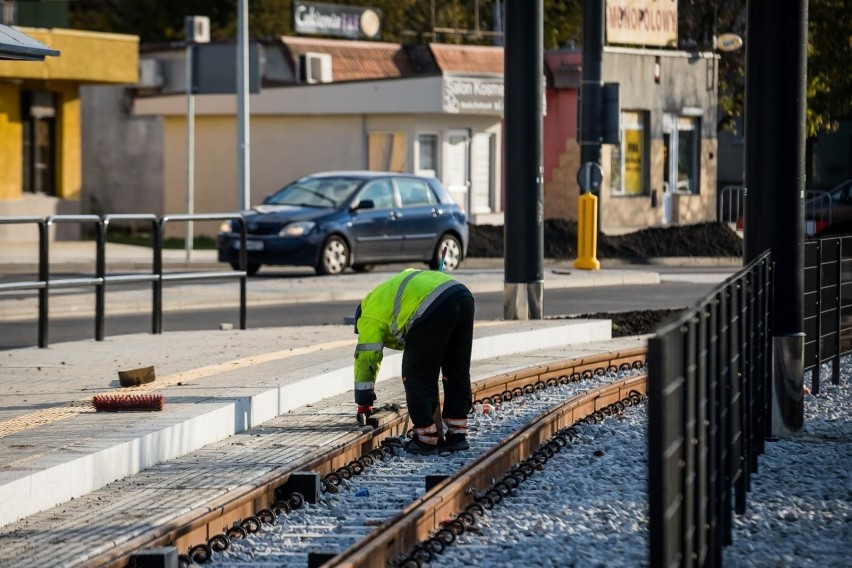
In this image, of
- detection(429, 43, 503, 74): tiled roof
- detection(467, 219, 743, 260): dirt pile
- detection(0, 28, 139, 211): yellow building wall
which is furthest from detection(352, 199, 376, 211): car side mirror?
detection(429, 43, 503, 74): tiled roof

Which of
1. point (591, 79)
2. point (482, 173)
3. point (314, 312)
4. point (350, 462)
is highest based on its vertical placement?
point (591, 79)

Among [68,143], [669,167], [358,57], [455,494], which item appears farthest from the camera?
[358,57]

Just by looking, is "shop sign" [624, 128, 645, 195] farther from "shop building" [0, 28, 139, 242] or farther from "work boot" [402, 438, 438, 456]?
"work boot" [402, 438, 438, 456]

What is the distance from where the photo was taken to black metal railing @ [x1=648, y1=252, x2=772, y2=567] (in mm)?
5520

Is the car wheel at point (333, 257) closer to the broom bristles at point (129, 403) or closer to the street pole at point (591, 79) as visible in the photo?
the street pole at point (591, 79)

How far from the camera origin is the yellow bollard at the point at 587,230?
28.6m

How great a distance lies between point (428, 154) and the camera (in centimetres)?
3875

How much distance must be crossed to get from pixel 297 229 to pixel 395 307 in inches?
663

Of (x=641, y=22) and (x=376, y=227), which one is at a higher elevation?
(x=641, y=22)

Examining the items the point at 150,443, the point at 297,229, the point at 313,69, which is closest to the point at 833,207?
the point at 313,69

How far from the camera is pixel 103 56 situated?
36.9 metres

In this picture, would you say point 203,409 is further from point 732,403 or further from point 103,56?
point 103,56

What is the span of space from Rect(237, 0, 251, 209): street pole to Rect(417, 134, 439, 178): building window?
7449mm

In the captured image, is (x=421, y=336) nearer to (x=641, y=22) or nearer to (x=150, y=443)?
(x=150, y=443)
